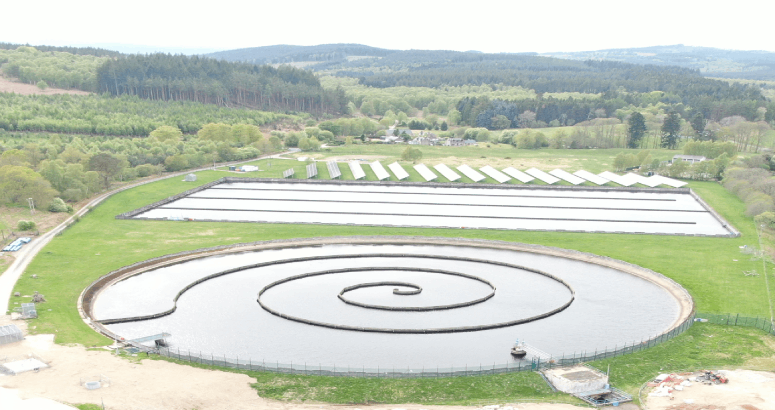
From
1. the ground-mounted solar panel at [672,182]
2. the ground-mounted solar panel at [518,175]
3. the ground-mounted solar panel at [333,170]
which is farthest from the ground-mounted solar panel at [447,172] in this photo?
the ground-mounted solar panel at [672,182]

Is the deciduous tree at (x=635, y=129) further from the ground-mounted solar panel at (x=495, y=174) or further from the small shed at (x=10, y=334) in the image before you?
the small shed at (x=10, y=334)

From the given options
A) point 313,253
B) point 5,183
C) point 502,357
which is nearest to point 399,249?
point 313,253

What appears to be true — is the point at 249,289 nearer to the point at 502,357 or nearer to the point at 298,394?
the point at 298,394

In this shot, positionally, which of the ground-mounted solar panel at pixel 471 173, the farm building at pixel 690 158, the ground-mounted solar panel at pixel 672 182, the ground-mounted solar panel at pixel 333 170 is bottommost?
the ground-mounted solar panel at pixel 333 170

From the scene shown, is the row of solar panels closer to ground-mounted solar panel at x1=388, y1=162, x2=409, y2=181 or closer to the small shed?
ground-mounted solar panel at x1=388, y1=162, x2=409, y2=181

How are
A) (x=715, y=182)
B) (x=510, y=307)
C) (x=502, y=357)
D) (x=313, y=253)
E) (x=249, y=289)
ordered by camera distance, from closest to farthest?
(x=502, y=357)
(x=510, y=307)
(x=249, y=289)
(x=313, y=253)
(x=715, y=182)

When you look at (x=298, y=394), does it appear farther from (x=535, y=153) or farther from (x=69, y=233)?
(x=535, y=153)

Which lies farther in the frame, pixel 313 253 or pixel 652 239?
pixel 652 239

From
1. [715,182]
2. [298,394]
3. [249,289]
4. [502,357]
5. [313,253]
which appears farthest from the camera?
[715,182]
